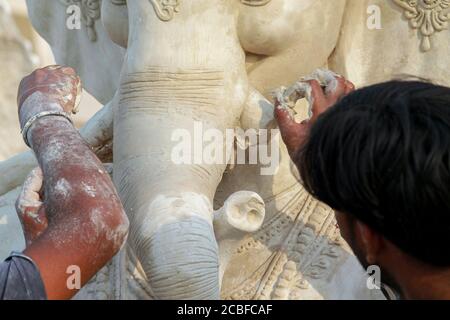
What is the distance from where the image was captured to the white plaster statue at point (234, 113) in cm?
254

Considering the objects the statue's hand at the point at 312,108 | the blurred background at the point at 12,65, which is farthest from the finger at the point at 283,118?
the blurred background at the point at 12,65

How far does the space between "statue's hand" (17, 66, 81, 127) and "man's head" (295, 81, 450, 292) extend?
0.62 meters

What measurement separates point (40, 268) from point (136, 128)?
0.91m

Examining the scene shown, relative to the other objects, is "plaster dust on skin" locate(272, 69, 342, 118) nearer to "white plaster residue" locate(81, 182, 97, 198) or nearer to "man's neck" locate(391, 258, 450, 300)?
"white plaster residue" locate(81, 182, 97, 198)

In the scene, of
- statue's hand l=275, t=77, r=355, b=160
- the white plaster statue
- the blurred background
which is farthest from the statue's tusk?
the blurred background

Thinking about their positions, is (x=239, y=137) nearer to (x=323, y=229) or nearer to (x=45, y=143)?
(x=323, y=229)

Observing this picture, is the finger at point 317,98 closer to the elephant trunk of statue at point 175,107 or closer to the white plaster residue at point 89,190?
the elephant trunk of statue at point 175,107

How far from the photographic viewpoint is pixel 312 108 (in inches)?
101

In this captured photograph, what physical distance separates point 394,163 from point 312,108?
0.97m

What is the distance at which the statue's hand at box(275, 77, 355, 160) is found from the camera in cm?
258

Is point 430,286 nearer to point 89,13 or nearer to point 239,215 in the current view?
point 239,215

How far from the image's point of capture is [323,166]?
5.51ft

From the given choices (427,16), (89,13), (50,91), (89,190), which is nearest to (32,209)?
(89,190)

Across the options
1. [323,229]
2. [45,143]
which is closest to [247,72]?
[323,229]
